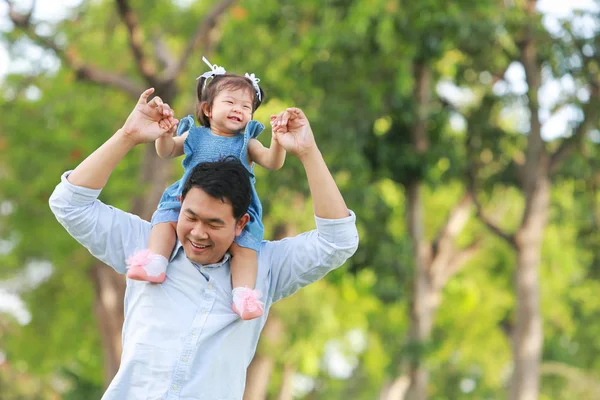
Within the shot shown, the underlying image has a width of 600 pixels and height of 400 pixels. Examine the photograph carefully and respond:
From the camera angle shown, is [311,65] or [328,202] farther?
[311,65]

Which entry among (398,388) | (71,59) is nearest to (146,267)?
(71,59)

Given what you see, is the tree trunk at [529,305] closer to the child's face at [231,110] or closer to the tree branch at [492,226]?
the tree branch at [492,226]

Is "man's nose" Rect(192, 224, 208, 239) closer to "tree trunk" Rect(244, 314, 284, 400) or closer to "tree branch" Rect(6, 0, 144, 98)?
"tree branch" Rect(6, 0, 144, 98)

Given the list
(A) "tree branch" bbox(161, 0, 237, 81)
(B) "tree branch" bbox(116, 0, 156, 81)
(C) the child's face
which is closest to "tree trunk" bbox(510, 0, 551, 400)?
(A) "tree branch" bbox(161, 0, 237, 81)

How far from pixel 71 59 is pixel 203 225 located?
38.6 ft

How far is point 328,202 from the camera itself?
3543 millimetres

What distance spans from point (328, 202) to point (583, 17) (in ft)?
49.1

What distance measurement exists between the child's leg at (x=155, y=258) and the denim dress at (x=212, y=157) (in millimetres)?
50

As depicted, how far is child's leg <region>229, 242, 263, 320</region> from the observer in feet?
11.5

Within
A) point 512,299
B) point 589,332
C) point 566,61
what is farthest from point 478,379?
point 566,61

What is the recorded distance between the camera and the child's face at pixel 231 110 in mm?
3885

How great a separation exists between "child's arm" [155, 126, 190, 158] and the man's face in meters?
0.42

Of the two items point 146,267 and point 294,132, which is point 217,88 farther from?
point 146,267

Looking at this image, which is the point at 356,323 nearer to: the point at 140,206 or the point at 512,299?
the point at 512,299
